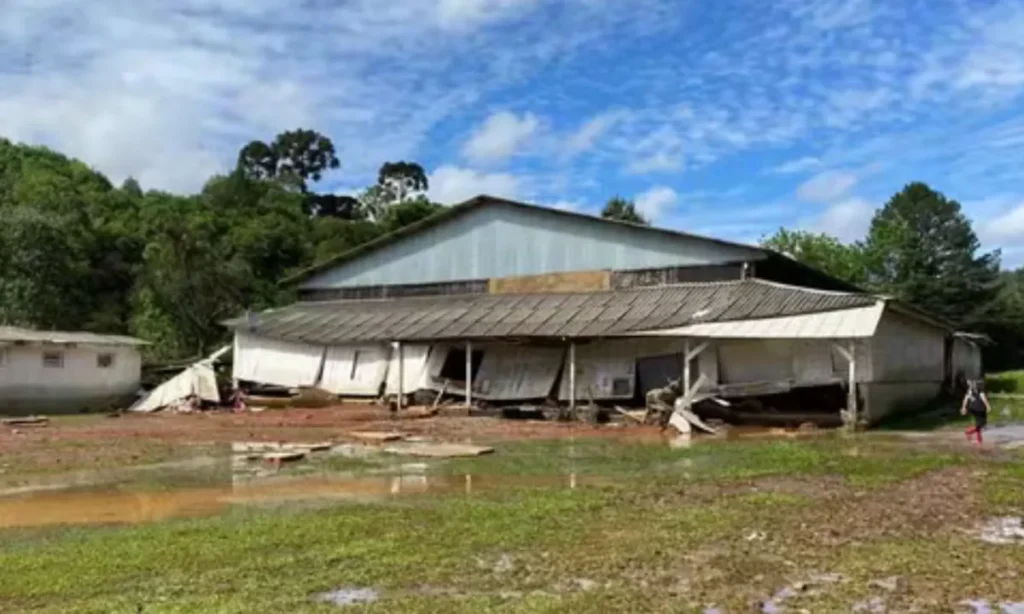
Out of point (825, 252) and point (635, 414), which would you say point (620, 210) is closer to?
point (825, 252)

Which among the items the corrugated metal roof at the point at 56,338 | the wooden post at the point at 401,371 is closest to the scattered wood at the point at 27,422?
the corrugated metal roof at the point at 56,338

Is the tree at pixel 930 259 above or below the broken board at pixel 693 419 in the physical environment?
above

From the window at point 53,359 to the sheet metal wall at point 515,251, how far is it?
10796mm

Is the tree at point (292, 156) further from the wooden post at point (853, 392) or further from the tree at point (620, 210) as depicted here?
the wooden post at point (853, 392)

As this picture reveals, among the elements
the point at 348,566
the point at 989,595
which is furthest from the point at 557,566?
the point at 989,595

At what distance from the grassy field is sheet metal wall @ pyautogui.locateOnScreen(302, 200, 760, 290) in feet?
55.6

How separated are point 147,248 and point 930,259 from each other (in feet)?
161

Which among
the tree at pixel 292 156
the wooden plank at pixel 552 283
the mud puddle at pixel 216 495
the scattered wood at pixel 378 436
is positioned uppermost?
the tree at pixel 292 156

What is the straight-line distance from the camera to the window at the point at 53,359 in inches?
1246

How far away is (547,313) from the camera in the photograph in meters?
29.8

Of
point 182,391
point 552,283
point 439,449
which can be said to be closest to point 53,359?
point 182,391

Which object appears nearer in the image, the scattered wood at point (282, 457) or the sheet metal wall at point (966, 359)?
the scattered wood at point (282, 457)

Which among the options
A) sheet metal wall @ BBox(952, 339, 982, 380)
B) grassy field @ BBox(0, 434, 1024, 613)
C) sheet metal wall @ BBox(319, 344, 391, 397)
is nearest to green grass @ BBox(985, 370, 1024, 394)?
sheet metal wall @ BBox(952, 339, 982, 380)

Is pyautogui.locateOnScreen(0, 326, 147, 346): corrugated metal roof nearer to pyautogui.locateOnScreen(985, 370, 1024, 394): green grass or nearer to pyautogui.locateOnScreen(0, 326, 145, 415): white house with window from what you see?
pyautogui.locateOnScreen(0, 326, 145, 415): white house with window
